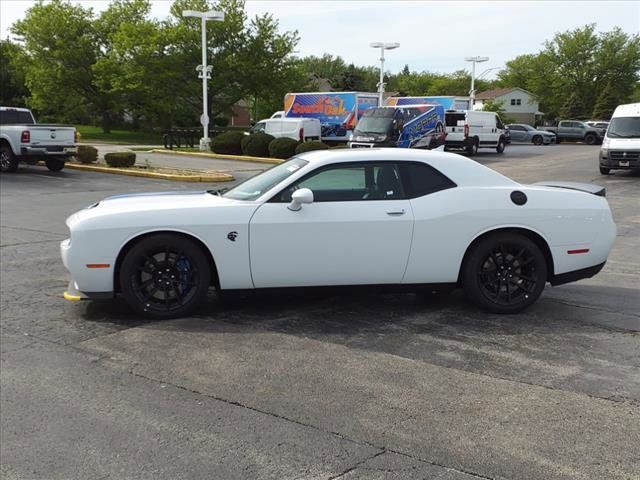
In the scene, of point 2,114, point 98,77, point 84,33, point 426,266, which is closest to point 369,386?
point 426,266

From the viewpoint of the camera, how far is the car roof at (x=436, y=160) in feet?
17.9

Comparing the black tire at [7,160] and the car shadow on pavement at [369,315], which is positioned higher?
the black tire at [7,160]

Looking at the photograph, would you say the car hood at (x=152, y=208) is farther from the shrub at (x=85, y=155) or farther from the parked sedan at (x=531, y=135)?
the parked sedan at (x=531, y=135)

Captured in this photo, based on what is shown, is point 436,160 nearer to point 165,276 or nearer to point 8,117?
point 165,276

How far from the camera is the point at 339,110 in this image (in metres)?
31.9

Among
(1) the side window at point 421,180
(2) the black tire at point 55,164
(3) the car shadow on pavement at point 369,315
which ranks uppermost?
(1) the side window at point 421,180

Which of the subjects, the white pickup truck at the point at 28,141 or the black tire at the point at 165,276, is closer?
the black tire at the point at 165,276

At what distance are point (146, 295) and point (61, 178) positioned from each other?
14117 millimetres

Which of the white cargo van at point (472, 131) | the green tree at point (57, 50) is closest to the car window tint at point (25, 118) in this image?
the white cargo van at point (472, 131)

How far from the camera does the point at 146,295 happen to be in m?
5.32

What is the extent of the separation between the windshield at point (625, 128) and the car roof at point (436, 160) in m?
15.9

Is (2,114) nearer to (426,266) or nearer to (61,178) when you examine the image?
(61,178)

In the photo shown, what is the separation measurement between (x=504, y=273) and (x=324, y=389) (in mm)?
2310

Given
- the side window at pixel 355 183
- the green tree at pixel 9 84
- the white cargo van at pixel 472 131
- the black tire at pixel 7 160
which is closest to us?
the side window at pixel 355 183
